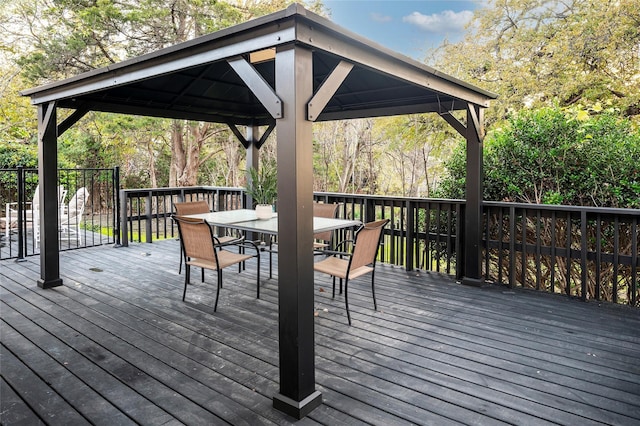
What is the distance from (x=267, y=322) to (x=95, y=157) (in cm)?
1362

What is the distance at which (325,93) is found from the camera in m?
2.41

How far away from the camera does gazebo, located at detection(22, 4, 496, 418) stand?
226 cm

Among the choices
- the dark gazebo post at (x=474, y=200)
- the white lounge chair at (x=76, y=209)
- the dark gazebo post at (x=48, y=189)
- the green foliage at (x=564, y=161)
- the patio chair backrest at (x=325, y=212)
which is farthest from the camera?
the white lounge chair at (x=76, y=209)

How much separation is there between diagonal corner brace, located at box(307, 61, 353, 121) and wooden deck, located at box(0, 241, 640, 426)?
1642 mm

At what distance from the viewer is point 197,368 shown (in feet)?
8.99

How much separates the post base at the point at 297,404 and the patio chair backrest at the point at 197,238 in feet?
6.03

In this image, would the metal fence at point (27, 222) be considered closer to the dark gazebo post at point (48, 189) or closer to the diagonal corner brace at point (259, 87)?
the dark gazebo post at point (48, 189)

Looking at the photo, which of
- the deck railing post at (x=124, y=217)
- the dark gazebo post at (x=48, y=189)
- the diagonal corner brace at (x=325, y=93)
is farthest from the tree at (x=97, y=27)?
the diagonal corner brace at (x=325, y=93)

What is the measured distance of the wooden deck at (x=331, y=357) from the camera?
7.42 feet

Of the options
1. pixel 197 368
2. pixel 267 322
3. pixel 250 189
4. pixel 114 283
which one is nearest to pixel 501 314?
pixel 267 322

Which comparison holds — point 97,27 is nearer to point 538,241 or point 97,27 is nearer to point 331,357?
point 331,357

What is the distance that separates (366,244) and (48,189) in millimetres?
3595

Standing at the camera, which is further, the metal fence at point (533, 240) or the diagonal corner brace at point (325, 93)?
the metal fence at point (533, 240)

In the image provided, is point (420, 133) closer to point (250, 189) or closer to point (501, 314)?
point (250, 189)
